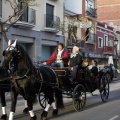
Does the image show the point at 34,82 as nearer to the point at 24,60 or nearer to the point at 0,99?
the point at 24,60

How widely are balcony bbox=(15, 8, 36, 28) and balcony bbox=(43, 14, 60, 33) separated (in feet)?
5.42

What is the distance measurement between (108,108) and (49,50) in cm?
1830

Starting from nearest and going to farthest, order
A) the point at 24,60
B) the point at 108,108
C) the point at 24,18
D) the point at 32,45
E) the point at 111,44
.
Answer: the point at 24,60, the point at 108,108, the point at 24,18, the point at 32,45, the point at 111,44

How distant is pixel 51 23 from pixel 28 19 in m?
3.02

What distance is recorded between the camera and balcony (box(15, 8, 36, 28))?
2254cm

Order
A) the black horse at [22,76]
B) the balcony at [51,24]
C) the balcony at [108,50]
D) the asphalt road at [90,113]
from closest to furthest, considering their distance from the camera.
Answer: the black horse at [22,76], the asphalt road at [90,113], the balcony at [51,24], the balcony at [108,50]

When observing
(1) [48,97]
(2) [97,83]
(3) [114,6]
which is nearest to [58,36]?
(2) [97,83]

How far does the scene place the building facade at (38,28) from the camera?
22266 millimetres

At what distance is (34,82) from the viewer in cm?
781

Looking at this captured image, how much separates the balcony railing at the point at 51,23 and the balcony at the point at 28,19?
1653 mm

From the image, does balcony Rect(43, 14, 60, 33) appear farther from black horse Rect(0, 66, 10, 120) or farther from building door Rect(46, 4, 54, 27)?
black horse Rect(0, 66, 10, 120)

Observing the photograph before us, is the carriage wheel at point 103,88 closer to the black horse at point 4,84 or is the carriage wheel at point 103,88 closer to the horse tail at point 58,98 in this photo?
the horse tail at point 58,98

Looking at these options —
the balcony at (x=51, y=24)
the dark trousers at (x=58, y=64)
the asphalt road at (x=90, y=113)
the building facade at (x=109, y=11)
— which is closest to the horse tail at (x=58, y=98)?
the asphalt road at (x=90, y=113)

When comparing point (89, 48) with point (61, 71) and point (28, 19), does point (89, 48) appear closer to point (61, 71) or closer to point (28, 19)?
point (28, 19)
